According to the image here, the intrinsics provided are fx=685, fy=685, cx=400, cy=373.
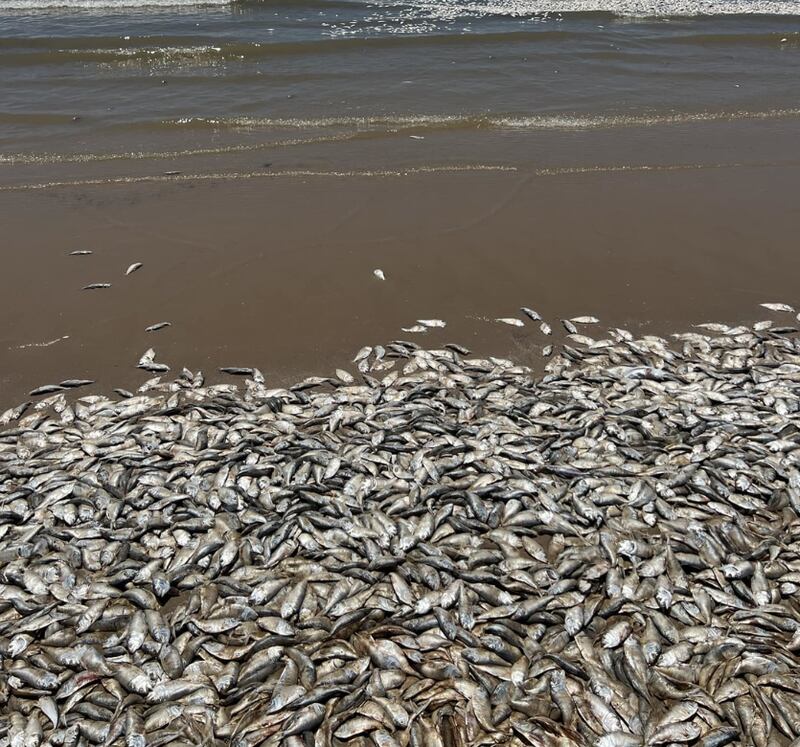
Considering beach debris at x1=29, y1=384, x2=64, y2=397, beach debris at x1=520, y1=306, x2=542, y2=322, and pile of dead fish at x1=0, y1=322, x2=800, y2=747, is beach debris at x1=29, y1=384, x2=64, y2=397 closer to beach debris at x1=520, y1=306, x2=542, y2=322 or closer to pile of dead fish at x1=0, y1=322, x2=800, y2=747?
pile of dead fish at x1=0, y1=322, x2=800, y2=747

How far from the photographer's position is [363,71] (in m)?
21.0

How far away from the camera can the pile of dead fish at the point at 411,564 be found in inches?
209

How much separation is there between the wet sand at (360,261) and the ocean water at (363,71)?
121 inches

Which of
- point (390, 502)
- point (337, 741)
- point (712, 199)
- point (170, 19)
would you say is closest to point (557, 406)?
point (390, 502)

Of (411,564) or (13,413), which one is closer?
(411,564)

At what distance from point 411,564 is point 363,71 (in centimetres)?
1832

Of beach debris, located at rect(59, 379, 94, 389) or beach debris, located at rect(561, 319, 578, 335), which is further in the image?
beach debris, located at rect(561, 319, 578, 335)

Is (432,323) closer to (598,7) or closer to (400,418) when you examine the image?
(400,418)

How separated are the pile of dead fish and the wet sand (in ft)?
4.29

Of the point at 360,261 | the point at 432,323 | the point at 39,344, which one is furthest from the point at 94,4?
the point at 432,323

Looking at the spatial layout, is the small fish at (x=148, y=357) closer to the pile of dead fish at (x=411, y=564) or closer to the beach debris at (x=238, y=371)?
the pile of dead fish at (x=411, y=564)

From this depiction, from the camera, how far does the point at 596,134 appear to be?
1653cm

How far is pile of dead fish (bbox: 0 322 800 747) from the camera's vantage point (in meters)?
5.30

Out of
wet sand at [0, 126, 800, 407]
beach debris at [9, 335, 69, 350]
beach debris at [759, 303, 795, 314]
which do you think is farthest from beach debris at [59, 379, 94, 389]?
beach debris at [759, 303, 795, 314]
